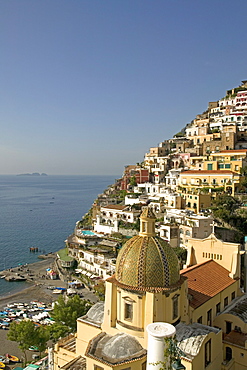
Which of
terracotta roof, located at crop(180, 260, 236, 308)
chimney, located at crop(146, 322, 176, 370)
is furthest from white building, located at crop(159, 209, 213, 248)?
chimney, located at crop(146, 322, 176, 370)

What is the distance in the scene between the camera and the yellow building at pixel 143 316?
13.3 meters

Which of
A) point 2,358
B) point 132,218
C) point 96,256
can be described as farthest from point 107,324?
point 132,218

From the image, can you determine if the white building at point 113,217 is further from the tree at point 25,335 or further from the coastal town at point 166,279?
the tree at point 25,335

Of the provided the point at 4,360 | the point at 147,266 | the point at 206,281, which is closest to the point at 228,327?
the point at 206,281

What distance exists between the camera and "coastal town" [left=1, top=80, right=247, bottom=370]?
44.7 ft

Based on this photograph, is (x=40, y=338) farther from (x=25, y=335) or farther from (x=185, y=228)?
(x=185, y=228)

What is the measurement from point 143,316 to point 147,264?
227 cm

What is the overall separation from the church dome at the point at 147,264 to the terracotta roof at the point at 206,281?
2.44 metres

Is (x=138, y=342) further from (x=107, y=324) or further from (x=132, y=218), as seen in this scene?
(x=132, y=218)

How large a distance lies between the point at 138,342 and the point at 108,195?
57.7m

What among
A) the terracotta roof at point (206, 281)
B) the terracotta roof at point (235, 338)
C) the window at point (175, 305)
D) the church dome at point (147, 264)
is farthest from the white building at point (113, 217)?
the window at point (175, 305)

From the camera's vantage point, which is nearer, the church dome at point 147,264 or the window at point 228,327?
the church dome at point 147,264

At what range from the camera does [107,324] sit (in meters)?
15.2

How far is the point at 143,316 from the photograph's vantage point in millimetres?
14172
